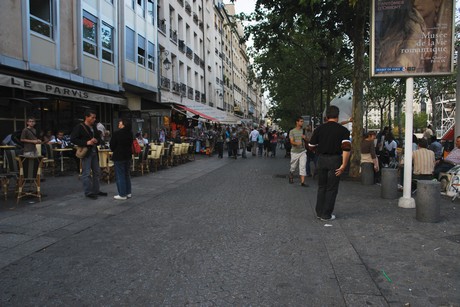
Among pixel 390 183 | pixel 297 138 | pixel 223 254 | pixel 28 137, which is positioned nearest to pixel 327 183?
pixel 223 254

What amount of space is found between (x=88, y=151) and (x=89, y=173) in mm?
473

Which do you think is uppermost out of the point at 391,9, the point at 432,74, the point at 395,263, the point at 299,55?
the point at 299,55

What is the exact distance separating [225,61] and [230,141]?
30944mm

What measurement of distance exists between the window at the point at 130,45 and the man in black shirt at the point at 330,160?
1637 centimetres

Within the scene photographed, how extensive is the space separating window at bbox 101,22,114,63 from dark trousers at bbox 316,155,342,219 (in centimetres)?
1475

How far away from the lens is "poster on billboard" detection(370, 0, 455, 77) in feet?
23.6

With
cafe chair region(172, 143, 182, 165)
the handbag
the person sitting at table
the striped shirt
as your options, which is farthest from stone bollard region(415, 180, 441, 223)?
cafe chair region(172, 143, 182, 165)

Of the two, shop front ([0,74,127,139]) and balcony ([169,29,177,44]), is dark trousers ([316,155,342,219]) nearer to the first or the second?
shop front ([0,74,127,139])

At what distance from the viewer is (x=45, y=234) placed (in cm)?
539

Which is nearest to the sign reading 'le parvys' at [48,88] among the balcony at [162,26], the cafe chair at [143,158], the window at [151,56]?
the cafe chair at [143,158]

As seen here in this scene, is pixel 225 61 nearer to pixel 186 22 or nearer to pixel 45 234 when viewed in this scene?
pixel 186 22

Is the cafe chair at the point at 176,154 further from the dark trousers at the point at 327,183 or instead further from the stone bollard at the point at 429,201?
the stone bollard at the point at 429,201

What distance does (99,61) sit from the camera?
17.6 meters

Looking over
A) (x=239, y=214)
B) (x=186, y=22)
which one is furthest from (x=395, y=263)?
(x=186, y=22)
